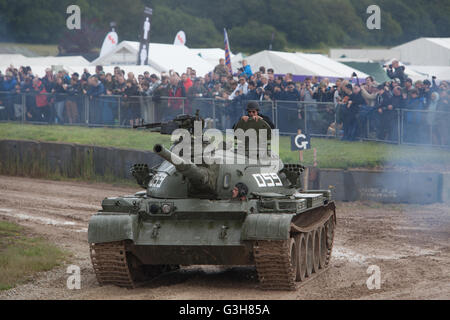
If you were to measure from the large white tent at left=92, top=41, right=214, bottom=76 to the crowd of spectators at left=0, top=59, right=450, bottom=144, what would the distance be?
542 centimetres

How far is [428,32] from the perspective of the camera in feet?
152

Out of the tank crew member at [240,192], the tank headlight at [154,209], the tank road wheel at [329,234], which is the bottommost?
the tank road wheel at [329,234]

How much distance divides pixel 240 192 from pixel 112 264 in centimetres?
240

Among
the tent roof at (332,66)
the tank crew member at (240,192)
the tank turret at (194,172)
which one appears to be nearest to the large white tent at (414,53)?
the tent roof at (332,66)

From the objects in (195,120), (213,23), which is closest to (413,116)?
(195,120)

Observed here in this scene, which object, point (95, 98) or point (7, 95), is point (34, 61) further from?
point (95, 98)

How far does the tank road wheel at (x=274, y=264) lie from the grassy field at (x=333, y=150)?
11.0 meters

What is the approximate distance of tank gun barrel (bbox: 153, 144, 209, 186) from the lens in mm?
13045

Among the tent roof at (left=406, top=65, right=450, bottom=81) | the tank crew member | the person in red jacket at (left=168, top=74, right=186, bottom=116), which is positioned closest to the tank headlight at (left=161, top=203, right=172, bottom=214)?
the tank crew member

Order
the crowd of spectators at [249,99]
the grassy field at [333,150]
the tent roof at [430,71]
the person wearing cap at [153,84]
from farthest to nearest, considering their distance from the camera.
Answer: the tent roof at [430,71] → the person wearing cap at [153,84] → the crowd of spectators at [249,99] → the grassy field at [333,150]

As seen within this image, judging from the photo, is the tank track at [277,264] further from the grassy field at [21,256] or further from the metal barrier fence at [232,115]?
the metal barrier fence at [232,115]

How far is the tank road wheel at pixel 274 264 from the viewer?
13445 mm

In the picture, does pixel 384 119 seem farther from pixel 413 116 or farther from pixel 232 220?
pixel 232 220

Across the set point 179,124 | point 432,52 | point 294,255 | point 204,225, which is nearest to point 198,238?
point 204,225
